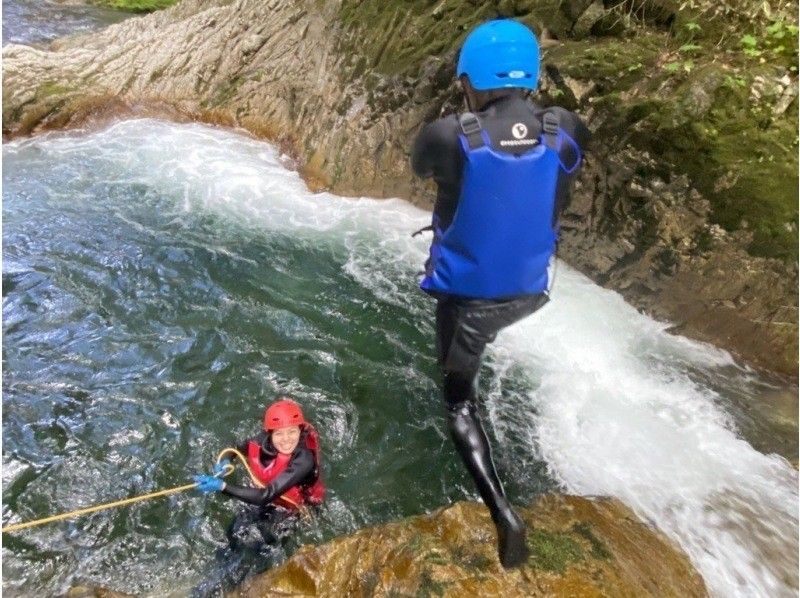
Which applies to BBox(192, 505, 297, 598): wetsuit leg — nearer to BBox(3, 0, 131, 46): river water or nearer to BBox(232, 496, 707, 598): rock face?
BBox(232, 496, 707, 598): rock face

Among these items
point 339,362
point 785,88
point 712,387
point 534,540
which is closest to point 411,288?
point 339,362

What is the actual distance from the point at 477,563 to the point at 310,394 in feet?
7.57

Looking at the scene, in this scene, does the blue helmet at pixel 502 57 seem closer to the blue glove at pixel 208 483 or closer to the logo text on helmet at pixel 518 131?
the logo text on helmet at pixel 518 131

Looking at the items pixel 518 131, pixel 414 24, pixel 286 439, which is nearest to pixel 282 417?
pixel 286 439

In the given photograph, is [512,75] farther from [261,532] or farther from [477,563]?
[261,532]

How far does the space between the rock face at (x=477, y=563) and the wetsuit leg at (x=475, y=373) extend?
17 cm

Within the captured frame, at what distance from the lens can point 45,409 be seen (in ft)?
14.8

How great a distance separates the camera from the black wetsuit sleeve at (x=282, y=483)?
3.22m

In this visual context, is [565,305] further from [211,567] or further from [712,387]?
[211,567]

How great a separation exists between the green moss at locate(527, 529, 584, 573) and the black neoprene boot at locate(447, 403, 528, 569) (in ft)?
0.43

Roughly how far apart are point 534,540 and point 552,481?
1.21 meters

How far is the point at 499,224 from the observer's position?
263 centimetres

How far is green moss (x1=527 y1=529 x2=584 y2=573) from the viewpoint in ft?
10.0

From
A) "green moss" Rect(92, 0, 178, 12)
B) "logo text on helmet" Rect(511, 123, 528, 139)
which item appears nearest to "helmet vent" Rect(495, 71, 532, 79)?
"logo text on helmet" Rect(511, 123, 528, 139)
